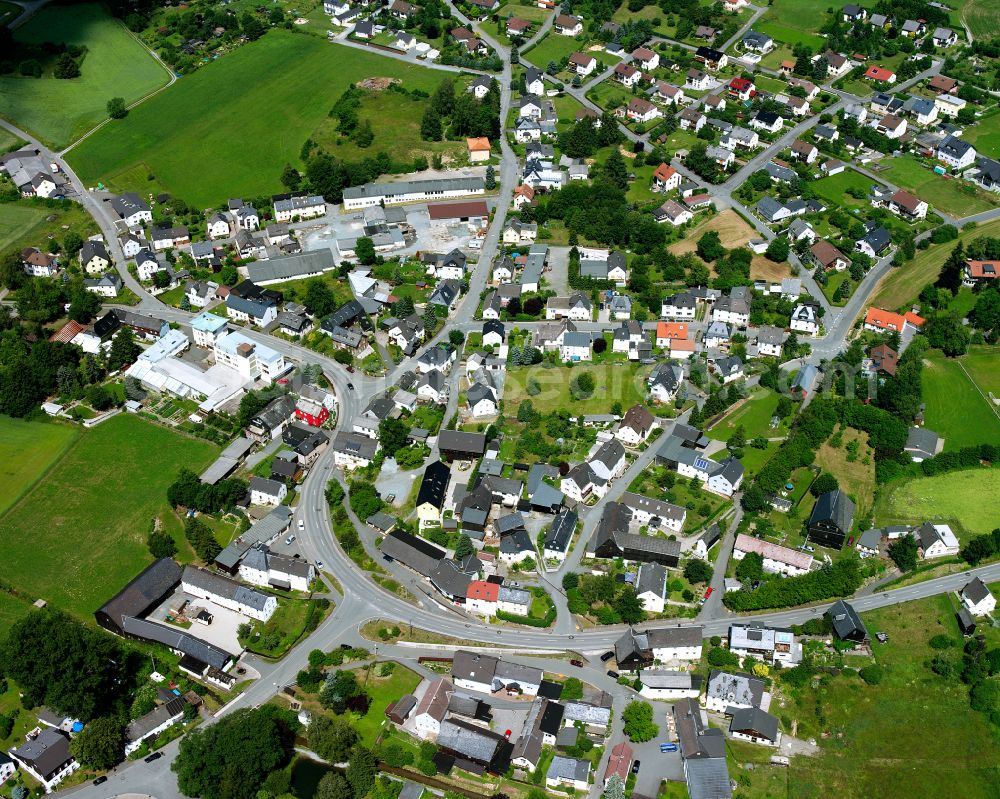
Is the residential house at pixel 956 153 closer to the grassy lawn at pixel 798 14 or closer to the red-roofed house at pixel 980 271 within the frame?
the red-roofed house at pixel 980 271

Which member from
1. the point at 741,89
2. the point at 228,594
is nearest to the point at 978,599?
the point at 228,594

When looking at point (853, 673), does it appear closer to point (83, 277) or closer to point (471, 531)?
point (471, 531)

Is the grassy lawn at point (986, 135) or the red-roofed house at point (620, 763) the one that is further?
the grassy lawn at point (986, 135)

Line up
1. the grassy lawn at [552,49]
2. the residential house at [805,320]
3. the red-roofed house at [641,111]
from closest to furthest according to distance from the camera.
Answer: the residential house at [805,320] → the red-roofed house at [641,111] → the grassy lawn at [552,49]

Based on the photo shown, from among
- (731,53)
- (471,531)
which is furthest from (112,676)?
(731,53)

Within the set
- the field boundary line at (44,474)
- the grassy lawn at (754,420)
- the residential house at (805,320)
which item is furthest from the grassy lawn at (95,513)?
the residential house at (805,320)

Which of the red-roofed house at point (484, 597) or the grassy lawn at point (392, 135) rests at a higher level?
the grassy lawn at point (392, 135)
